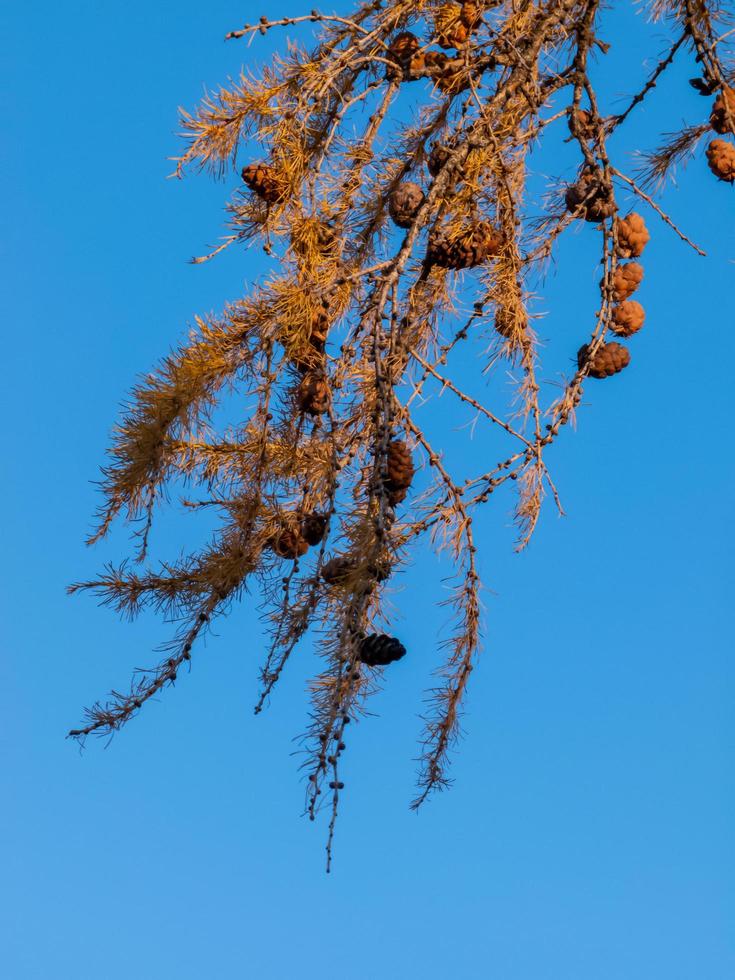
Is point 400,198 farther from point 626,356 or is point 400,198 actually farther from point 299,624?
point 299,624

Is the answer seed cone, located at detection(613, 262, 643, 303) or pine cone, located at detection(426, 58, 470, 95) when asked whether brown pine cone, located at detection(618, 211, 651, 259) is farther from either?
pine cone, located at detection(426, 58, 470, 95)

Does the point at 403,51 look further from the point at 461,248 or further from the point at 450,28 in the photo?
the point at 461,248

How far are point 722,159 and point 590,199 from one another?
22cm

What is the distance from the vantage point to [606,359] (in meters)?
1.76

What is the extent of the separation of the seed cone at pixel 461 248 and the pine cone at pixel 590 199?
24 cm

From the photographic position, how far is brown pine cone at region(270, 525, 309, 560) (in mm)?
1579

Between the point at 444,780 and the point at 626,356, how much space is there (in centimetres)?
64

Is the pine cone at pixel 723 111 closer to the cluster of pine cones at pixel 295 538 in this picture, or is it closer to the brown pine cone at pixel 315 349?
the brown pine cone at pixel 315 349

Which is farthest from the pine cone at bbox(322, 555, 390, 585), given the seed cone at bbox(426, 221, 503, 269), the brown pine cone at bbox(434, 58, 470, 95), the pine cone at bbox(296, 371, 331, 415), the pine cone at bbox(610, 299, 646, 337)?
the brown pine cone at bbox(434, 58, 470, 95)

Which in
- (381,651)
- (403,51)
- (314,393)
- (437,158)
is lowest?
(381,651)

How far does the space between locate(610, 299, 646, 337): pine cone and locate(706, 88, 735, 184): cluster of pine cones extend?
0.90ft

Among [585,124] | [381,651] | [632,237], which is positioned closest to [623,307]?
[632,237]

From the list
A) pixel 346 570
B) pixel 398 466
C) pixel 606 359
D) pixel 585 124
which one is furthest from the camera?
pixel 585 124

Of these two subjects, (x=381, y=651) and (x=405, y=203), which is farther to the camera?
(x=405, y=203)
